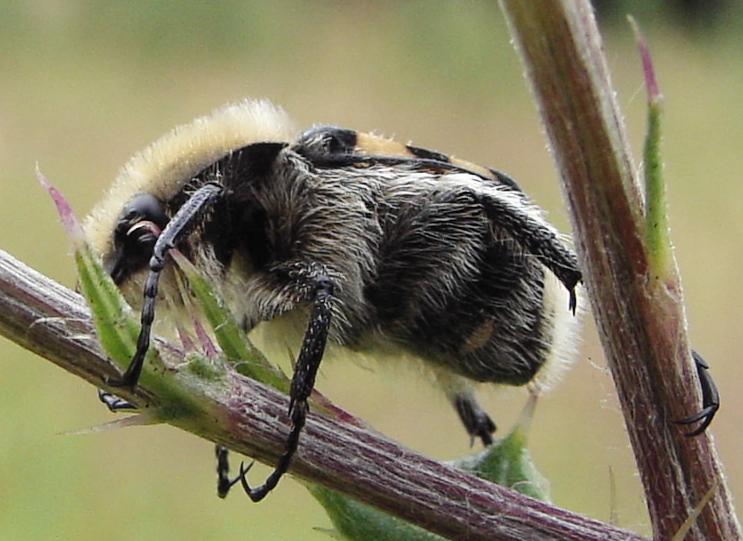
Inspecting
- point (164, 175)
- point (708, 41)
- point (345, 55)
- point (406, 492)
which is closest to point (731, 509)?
point (406, 492)

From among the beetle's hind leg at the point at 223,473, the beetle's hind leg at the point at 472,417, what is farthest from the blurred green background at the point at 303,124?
the beetle's hind leg at the point at 223,473

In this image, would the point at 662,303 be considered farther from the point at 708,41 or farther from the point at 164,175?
the point at 708,41

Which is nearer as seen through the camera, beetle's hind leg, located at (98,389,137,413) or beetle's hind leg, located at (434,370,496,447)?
beetle's hind leg, located at (98,389,137,413)

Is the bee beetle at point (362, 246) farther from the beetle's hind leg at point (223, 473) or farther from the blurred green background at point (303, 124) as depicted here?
the blurred green background at point (303, 124)

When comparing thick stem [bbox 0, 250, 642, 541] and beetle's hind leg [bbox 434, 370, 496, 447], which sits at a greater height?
thick stem [bbox 0, 250, 642, 541]

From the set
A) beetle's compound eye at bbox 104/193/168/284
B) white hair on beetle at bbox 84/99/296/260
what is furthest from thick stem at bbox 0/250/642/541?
white hair on beetle at bbox 84/99/296/260

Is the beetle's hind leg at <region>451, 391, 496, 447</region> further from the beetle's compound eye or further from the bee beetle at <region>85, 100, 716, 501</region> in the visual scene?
the beetle's compound eye

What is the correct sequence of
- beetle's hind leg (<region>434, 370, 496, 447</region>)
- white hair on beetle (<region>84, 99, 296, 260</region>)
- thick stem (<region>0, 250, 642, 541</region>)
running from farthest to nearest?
beetle's hind leg (<region>434, 370, 496, 447</region>) → white hair on beetle (<region>84, 99, 296, 260</region>) → thick stem (<region>0, 250, 642, 541</region>)
